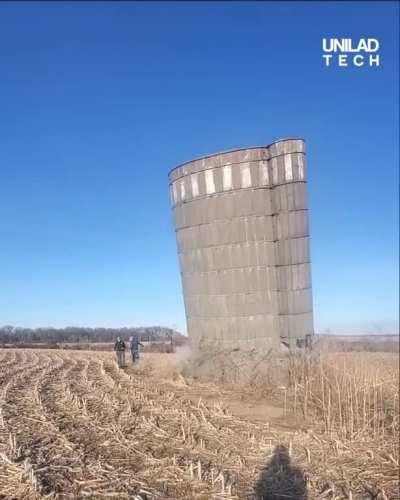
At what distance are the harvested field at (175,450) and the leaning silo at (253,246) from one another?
304 centimetres

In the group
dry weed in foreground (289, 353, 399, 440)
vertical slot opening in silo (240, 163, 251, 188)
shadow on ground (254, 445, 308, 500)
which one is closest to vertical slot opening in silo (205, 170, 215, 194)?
vertical slot opening in silo (240, 163, 251, 188)

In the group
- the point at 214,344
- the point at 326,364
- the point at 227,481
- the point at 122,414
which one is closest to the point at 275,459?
the point at 227,481

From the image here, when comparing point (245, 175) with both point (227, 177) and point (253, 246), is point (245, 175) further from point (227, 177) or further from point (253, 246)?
point (253, 246)

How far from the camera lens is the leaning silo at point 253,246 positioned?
15.5 metres

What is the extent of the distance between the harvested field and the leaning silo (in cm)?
304

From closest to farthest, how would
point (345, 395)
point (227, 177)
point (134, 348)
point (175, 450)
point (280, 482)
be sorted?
point (280, 482) < point (175, 450) < point (345, 395) < point (227, 177) < point (134, 348)

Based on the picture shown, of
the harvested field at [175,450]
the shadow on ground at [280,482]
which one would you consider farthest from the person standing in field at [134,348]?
the shadow on ground at [280,482]

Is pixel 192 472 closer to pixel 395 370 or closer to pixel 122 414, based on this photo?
pixel 122 414

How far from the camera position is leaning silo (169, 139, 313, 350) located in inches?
609

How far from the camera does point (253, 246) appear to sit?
1592 centimetres

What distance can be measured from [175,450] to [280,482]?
1.79 meters

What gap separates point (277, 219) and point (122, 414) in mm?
8183

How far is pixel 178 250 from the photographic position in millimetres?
18656

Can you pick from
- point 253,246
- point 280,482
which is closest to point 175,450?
point 280,482
